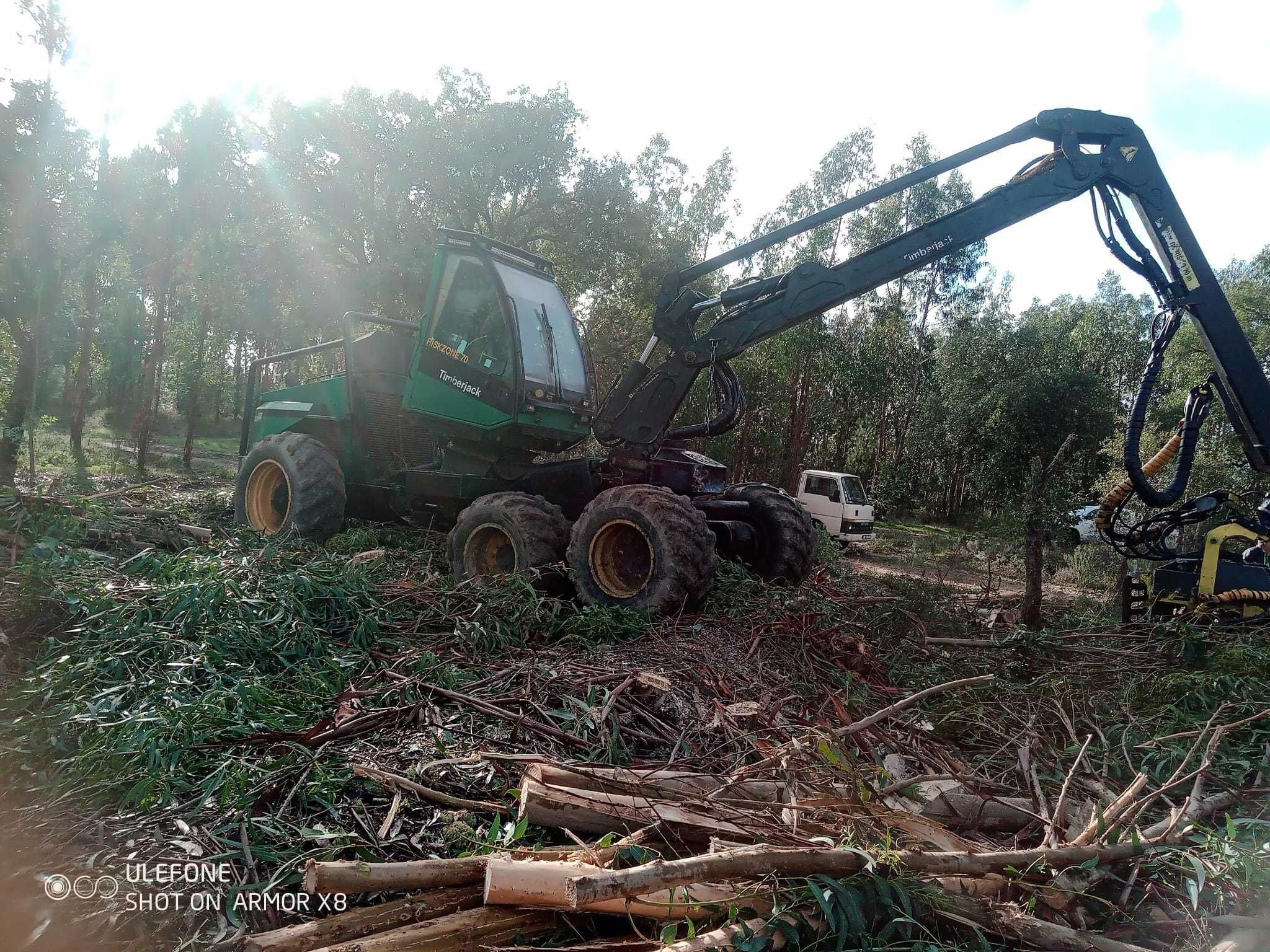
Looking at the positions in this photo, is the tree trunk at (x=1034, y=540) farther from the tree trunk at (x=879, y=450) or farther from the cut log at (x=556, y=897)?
the tree trunk at (x=879, y=450)

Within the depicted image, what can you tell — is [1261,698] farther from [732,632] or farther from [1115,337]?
[1115,337]

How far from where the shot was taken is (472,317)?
23.3 feet

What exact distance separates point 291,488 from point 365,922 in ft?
20.5

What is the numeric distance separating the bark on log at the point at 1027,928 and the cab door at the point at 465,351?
5316 millimetres

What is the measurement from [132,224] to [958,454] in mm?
27114

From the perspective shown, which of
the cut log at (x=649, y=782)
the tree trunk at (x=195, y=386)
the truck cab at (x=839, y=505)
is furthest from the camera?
the tree trunk at (x=195, y=386)

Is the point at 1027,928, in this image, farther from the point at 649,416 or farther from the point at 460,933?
the point at 649,416

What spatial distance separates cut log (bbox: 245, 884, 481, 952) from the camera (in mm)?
1917

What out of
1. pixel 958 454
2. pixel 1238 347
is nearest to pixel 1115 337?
pixel 958 454

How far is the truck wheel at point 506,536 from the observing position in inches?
237

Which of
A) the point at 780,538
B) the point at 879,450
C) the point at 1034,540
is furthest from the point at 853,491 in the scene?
the point at 879,450

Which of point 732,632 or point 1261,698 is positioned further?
point 732,632

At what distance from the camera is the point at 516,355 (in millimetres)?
6723

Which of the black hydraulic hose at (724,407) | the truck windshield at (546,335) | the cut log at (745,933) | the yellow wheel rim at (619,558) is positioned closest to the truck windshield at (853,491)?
the black hydraulic hose at (724,407)
